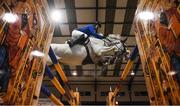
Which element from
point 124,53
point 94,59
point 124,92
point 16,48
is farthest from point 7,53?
point 124,92

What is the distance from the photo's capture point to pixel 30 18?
2.16 m

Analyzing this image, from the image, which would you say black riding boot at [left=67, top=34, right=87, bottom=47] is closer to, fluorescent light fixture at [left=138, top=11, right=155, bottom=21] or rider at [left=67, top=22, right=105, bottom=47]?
rider at [left=67, top=22, right=105, bottom=47]

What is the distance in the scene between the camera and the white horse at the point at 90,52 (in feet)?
11.6

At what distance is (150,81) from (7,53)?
5.08ft

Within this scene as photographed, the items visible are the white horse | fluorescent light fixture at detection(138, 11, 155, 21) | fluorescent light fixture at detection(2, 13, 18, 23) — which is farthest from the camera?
the white horse

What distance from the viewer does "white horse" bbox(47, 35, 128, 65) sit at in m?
3.53

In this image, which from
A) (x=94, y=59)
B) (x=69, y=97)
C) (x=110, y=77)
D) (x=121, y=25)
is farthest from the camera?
(x=110, y=77)

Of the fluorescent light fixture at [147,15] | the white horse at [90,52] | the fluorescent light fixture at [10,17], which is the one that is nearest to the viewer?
the fluorescent light fixture at [10,17]

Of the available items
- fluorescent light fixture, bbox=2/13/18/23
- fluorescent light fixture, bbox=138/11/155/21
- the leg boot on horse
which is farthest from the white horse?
fluorescent light fixture, bbox=2/13/18/23

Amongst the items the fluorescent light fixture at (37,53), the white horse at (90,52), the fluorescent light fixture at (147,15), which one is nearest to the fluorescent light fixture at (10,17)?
the fluorescent light fixture at (37,53)

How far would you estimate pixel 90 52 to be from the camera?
3.56 m

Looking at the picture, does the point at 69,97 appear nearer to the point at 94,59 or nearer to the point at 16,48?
the point at 94,59

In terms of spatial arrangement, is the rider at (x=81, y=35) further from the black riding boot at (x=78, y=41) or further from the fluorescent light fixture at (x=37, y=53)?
the fluorescent light fixture at (x=37, y=53)

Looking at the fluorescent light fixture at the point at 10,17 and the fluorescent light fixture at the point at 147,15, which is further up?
the fluorescent light fixture at the point at 147,15
